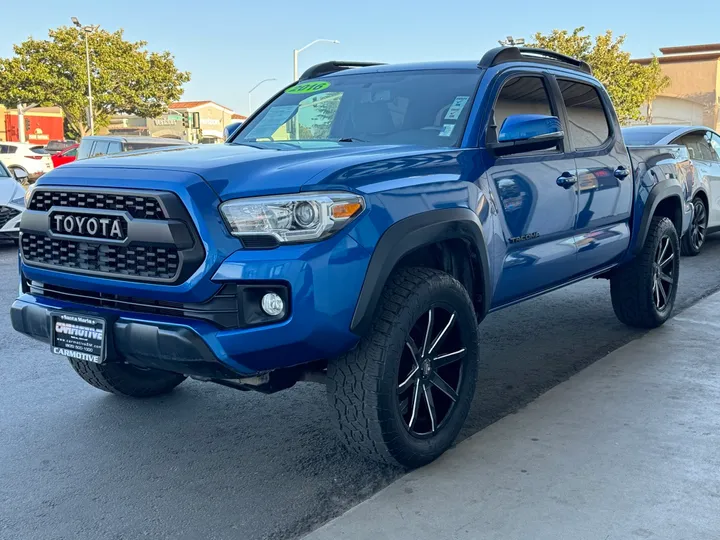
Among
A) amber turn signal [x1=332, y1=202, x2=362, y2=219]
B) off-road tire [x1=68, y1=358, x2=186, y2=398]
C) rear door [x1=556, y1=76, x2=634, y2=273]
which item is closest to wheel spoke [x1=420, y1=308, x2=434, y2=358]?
amber turn signal [x1=332, y1=202, x2=362, y2=219]

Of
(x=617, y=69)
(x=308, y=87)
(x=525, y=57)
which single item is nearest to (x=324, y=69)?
(x=308, y=87)

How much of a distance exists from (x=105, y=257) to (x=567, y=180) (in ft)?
8.76

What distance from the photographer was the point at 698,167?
9.93 meters

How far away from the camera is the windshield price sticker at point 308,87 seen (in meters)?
4.98

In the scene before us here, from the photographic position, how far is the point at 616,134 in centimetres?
547

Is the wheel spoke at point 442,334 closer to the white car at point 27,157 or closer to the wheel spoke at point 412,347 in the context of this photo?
the wheel spoke at point 412,347

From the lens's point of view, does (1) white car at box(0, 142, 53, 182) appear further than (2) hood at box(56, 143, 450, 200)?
Yes

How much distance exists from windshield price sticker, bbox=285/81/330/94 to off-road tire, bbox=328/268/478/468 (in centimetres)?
188

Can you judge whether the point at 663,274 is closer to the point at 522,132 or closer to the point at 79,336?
the point at 522,132

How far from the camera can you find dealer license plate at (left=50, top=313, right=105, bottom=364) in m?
3.22

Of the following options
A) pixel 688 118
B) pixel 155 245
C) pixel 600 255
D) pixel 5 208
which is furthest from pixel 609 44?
pixel 155 245

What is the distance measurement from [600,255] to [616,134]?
910 mm

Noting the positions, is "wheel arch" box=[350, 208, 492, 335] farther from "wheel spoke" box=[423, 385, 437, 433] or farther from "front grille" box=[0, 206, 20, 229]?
"front grille" box=[0, 206, 20, 229]

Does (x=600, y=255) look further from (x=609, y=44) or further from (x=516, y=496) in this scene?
(x=609, y=44)
